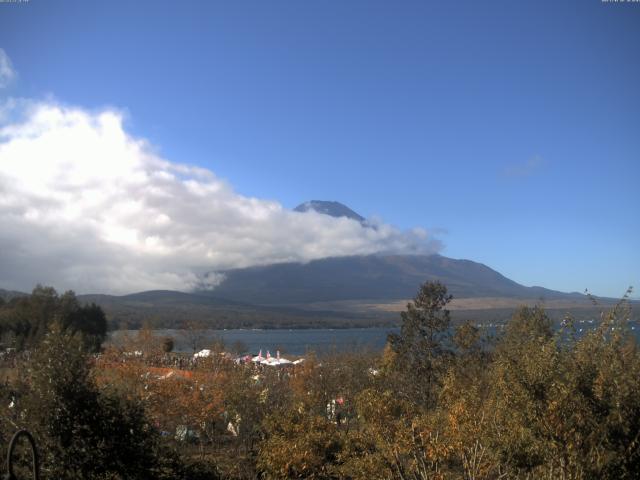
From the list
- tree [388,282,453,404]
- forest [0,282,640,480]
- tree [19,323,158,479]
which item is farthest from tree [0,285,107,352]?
tree [19,323,158,479]

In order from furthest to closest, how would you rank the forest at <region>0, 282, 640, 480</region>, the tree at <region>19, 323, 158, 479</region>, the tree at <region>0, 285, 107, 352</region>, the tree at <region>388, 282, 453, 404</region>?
the tree at <region>0, 285, 107, 352</region>
the tree at <region>388, 282, 453, 404</region>
the tree at <region>19, 323, 158, 479</region>
the forest at <region>0, 282, 640, 480</region>

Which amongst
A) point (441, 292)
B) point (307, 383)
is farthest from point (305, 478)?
point (441, 292)

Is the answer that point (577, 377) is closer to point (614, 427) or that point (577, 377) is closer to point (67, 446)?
point (614, 427)

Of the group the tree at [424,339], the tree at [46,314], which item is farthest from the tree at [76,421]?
the tree at [46,314]

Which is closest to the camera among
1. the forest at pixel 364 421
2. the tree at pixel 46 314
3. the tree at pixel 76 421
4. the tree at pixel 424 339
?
the forest at pixel 364 421

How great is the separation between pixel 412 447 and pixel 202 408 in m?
10.9

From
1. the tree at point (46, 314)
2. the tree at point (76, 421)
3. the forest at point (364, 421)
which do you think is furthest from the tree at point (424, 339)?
the tree at point (46, 314)

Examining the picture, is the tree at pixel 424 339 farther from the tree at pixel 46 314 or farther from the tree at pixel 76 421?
the tree at pixel 46 314

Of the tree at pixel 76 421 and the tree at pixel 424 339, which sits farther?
the tree at pixel 424 339

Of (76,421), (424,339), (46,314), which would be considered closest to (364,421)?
(76,421)

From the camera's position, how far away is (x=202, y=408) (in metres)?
18.5

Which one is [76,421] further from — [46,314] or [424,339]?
[46,314]

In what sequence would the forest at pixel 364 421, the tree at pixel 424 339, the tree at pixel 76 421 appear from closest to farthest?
→ the forest at pixel 364 421, the tree at pixel 76 421, the tree at pixel 424 339

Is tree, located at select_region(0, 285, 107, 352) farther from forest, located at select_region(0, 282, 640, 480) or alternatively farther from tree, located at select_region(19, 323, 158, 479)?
tree, located at select_region(19, 323, 158, 479)
